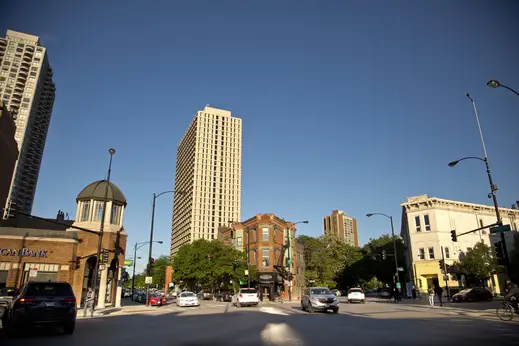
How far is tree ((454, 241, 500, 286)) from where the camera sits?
141 feet

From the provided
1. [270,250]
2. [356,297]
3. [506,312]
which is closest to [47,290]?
[506,312]

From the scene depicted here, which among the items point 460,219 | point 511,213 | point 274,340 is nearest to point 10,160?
point 274,340

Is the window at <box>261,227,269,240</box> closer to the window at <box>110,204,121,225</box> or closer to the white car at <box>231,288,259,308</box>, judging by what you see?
the white car at <box>231,288,259,308</box>

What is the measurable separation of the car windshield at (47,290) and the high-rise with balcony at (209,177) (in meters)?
126

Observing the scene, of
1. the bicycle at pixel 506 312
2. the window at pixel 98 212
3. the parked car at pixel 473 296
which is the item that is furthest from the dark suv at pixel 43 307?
the parked car at pixel 473 296

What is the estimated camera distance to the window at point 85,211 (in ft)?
113

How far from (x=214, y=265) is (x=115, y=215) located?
83.9ft

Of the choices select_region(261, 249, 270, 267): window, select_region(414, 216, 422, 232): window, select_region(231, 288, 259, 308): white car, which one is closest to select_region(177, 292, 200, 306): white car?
select_region(231, 288, 259, 308): white car

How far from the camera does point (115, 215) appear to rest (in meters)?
35.4

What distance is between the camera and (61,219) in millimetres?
59469

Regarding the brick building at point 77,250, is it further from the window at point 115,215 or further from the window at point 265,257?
the window at point 265,257

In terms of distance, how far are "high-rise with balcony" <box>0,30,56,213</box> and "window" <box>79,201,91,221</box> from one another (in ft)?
303

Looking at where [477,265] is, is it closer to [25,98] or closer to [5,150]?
[5,150]

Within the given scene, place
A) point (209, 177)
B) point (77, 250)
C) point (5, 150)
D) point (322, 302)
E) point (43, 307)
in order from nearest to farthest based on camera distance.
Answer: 1. point (43, 307)
2. point (322, 302)
3. point (77, 250)
4. point (5, 150)
5. point (209, 177)
